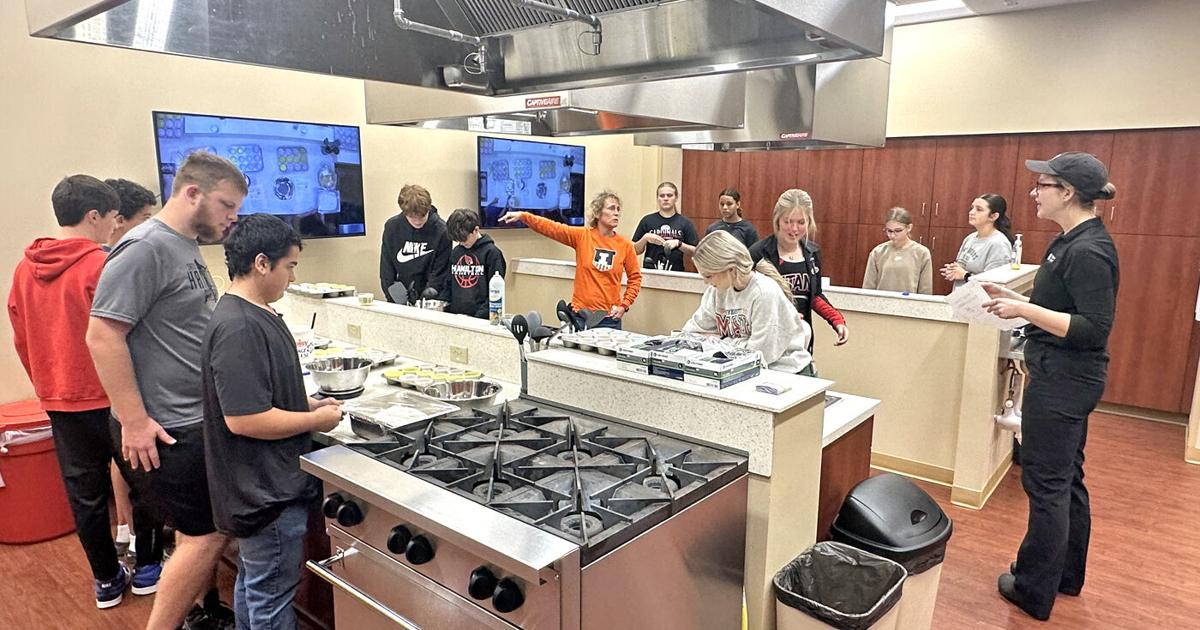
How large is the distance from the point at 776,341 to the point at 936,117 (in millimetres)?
4119

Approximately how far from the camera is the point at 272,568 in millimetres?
1908

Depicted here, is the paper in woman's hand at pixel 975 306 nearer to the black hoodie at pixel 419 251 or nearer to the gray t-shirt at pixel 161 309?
the gray t-shirt at pixel 161 309

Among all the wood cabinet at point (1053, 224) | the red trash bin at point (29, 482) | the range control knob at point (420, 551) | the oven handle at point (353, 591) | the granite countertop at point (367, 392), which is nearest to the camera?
the range control knob at point (420, 551)

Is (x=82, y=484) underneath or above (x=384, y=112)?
underneath

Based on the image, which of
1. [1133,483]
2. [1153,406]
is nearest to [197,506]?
[1133,483]

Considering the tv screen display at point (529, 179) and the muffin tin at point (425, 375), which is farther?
the tv screen display at point (529, 179)

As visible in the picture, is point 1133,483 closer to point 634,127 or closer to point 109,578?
point 634,127

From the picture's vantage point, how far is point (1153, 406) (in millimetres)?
5145

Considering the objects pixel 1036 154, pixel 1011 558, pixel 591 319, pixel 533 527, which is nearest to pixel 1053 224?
pixel 1036 154

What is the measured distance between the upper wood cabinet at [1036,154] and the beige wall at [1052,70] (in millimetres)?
70

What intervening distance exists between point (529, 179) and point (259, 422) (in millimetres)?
4282

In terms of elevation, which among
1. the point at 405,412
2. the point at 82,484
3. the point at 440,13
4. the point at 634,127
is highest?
the point at 440,13

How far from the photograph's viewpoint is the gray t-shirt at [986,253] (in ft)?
15.4

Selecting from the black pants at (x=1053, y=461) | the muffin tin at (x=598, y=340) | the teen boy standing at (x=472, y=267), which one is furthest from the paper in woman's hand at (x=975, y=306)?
the teen boy standing at (x=472, y=267)
